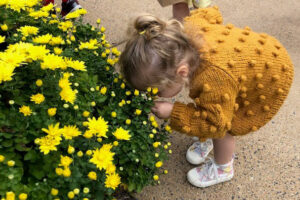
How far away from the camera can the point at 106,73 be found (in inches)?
69.8

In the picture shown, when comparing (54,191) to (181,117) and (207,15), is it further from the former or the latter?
(207,15)

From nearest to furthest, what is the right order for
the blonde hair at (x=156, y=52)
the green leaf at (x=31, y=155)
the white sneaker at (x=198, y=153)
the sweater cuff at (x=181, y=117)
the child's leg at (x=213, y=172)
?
1. the green leaf at (x=31, y=155)
2. the blonde hair at (x=156, y=52)
3. the sweater cuff at (x=181, y=117)
4. the child's leg at (x=213, y=172)
5. the white sneaker at (x=198, y=153)

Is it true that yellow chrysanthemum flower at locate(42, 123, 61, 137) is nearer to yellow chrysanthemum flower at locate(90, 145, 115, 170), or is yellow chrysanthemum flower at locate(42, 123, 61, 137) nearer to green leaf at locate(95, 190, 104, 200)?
yellow chrysanthemum flower at locate(90, 145, 115, 170)

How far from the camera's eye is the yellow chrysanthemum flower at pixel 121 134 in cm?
139

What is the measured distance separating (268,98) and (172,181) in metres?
0.89

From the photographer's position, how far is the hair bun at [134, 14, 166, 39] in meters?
1.47

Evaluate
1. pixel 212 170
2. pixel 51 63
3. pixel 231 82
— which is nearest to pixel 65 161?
pixel 51 63

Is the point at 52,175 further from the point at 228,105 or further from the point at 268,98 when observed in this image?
the point at 268,98

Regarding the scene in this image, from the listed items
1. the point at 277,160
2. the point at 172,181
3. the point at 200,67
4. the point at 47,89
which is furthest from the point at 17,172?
the point at 277,160

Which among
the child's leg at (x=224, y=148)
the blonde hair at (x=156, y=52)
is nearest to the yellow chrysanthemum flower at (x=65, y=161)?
the blonde hair at (x=156, y=52)

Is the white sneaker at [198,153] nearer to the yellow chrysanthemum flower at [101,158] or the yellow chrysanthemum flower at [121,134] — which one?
the yellow chrysanthemum flower at [121,134]

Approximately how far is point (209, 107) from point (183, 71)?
226 millimetres

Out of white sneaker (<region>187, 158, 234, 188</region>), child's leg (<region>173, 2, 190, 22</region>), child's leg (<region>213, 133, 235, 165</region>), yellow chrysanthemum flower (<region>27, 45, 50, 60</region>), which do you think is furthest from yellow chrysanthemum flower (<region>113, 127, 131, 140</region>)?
child's leg (<region>173, 2, 190, 22</region>)

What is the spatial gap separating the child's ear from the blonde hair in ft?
0.06
